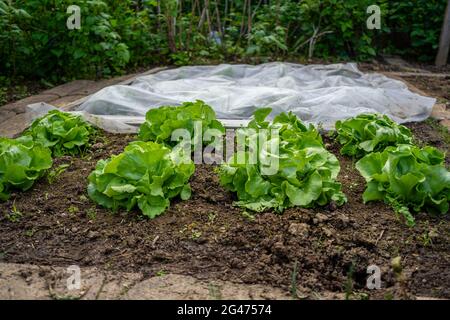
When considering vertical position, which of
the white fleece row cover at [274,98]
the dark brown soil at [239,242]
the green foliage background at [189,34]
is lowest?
the dark brown soil at [239,242]

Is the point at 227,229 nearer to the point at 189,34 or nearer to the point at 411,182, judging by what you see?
the point at 411,182

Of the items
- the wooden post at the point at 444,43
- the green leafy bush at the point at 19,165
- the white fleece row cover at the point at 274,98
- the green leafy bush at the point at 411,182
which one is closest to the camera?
the green leafy bush at the point at 411,182

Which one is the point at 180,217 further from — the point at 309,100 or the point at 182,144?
the point at 309,100

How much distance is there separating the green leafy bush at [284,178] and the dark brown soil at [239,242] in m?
0.07

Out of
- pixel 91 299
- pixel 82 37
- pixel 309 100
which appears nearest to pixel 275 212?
pixel 91 299

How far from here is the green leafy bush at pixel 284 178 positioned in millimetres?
2639

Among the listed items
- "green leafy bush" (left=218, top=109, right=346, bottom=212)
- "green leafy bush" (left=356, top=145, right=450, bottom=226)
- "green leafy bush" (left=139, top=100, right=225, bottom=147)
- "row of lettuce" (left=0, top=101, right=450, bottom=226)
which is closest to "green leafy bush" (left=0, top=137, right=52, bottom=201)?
"row of lettuce" (left=0, top=101, right=450, bottom=226)

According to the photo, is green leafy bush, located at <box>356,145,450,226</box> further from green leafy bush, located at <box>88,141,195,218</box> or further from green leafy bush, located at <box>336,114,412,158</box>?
green leafy bush, located at <box>88,141,195,218</box>

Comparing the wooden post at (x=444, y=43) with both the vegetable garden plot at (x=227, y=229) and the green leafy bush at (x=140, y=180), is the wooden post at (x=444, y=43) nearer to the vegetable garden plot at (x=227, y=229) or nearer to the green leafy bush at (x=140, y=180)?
the vegetable garden plot at (x=227, y=229)

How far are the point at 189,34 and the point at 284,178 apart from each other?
4264 millimetres

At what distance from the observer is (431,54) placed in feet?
24.6

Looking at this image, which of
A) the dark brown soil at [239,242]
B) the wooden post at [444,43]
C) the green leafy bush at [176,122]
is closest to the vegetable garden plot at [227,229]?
the dark brown soil at [239,242]

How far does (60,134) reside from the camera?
3416mm

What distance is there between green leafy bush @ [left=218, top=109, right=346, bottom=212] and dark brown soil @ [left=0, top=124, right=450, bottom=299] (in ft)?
0.22
